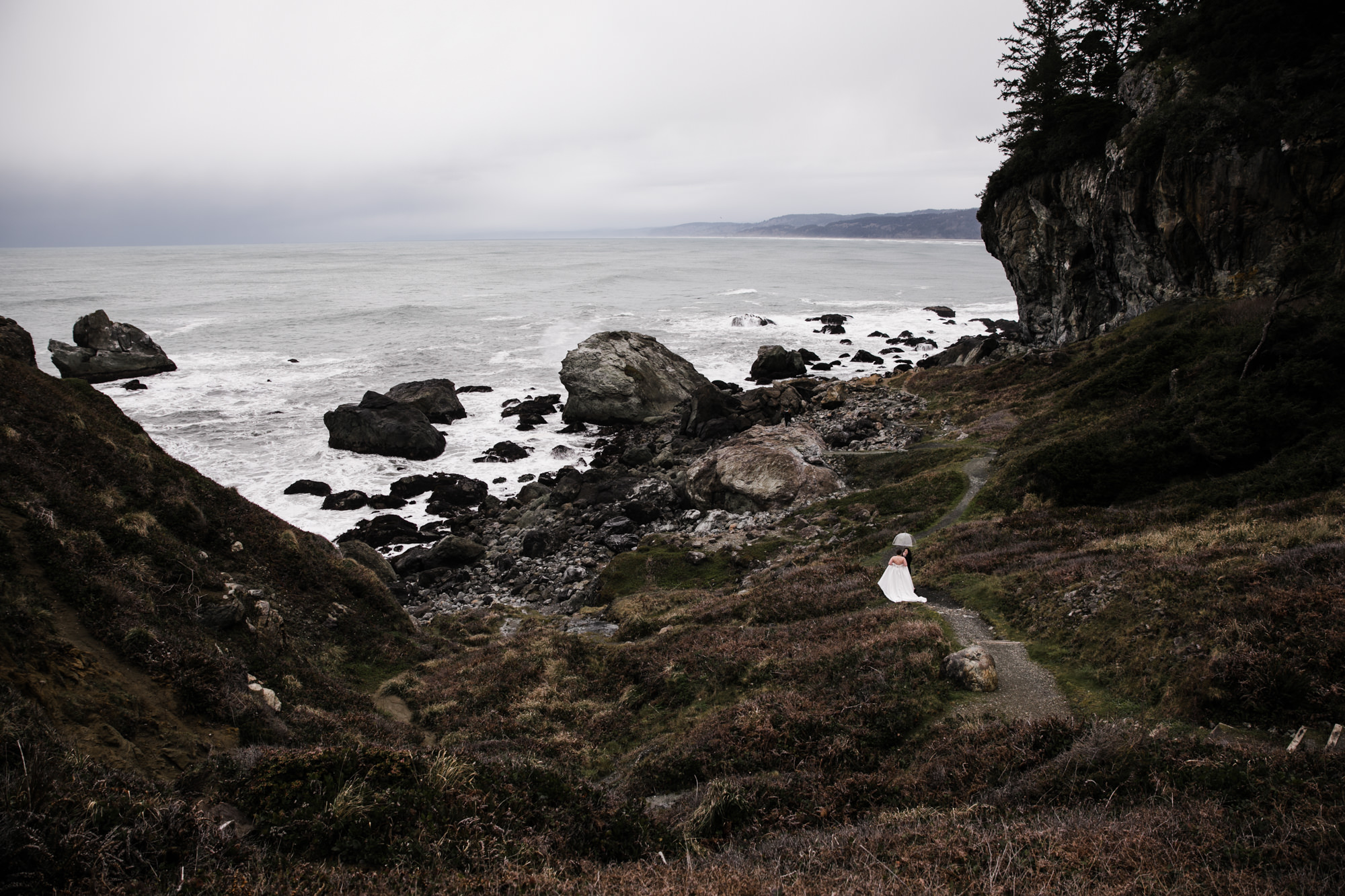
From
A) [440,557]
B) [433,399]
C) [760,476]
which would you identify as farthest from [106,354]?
[760,476]

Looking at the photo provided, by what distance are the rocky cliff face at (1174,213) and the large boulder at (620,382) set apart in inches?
1165

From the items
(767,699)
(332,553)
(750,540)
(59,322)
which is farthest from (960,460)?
(59,322)

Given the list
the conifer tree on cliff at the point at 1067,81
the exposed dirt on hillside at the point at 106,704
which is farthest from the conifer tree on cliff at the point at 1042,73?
the exposed dirt on hillside at the point at 106,704

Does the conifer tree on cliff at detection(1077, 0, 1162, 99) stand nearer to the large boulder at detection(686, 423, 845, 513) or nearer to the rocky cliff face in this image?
the rocky cliff face

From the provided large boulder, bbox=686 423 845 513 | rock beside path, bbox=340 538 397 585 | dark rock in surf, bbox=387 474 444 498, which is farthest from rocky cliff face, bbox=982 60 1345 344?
dark rock in surf, bbox=387 474 444 498

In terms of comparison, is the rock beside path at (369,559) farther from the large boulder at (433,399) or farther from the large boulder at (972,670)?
the large boulder at (433,399)

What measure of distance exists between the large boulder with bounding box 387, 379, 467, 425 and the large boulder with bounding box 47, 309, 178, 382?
2888cm

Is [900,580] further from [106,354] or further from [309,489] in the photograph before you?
[106,354]

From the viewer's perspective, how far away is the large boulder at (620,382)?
47875mm

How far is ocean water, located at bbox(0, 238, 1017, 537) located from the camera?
41000 mm

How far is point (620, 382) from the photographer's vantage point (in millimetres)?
48344

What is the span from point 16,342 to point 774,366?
49.3 metres

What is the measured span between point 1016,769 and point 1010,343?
55.0m

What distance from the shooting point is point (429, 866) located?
542cm
